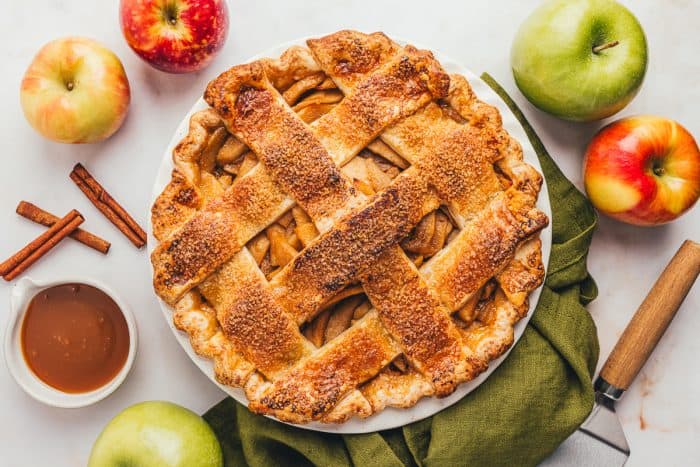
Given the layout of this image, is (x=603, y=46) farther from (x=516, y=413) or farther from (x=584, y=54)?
(x=516, y=413)

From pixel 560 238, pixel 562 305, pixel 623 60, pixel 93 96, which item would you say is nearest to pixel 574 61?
pixel 623 60

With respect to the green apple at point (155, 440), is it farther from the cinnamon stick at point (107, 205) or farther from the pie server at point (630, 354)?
the pie server at point (630, 354)

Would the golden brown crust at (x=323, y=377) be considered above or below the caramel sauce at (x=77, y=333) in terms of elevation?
below

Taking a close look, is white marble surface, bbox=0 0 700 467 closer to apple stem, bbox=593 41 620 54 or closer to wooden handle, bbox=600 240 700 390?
wooden handle, bbox=600 240 700 390

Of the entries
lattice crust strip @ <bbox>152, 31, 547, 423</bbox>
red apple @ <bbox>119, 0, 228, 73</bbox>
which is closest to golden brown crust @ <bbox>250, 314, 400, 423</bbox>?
lattice crust strip @ <bbox>152, 31, 547, 423</bbox>

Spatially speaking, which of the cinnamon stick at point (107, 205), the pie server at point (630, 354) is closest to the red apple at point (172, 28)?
the cinnamon stick at point (107, 205)

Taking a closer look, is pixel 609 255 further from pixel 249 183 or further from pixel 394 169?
pixel 249 183

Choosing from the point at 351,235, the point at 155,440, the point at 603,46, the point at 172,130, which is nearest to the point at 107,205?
the point at 172,130
